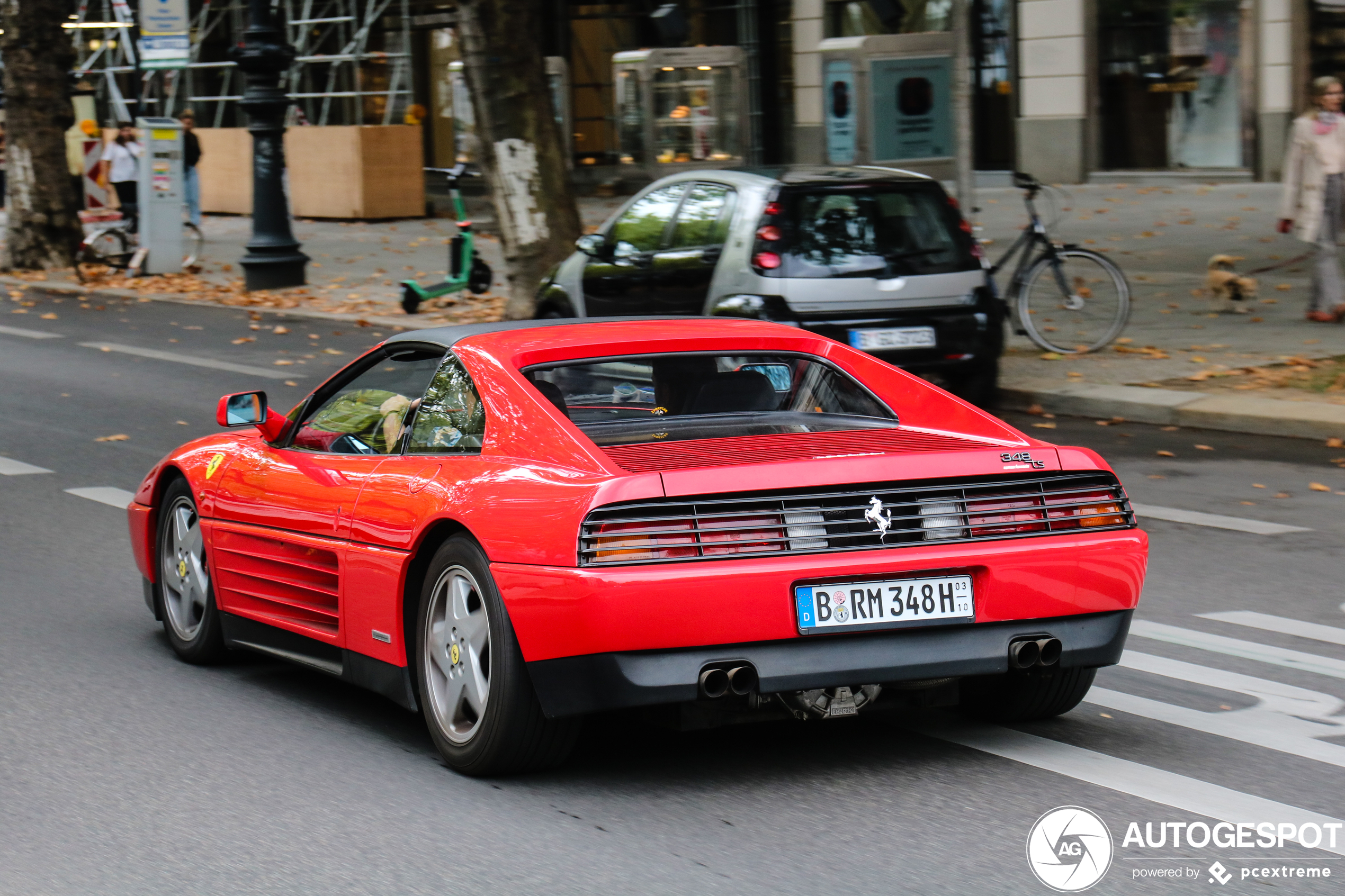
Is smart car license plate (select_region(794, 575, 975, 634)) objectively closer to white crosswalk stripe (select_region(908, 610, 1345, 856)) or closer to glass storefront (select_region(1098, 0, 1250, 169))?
white crosswalk stripe (select_region(908, 610, 1345, 856))

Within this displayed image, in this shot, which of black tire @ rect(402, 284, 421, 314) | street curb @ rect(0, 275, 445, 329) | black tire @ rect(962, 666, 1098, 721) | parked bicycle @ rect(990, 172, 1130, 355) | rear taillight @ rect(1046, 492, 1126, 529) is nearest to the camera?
rear taillight @ rect(1046, 492, 1126, 529)

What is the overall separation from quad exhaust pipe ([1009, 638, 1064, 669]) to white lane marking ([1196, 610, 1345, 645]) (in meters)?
1.92

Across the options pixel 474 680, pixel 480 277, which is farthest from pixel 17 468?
pixel 480 277

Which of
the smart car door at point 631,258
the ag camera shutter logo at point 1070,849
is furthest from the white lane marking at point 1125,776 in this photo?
the smart car door at point 631,258

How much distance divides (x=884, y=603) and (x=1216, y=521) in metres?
4.44

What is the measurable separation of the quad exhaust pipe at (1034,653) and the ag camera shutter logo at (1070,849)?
0.41 m

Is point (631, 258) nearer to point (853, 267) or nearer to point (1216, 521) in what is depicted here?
point (853, 267)

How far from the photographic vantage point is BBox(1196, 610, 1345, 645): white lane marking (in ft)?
20.4

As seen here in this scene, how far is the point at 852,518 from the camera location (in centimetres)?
448

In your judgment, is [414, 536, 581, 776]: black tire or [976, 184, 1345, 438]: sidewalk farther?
[976, 184, 1345, 438]: sidewalk

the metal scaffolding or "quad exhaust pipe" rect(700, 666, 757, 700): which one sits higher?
the metal scaffolding

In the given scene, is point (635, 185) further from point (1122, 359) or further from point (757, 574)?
point (757, 574)

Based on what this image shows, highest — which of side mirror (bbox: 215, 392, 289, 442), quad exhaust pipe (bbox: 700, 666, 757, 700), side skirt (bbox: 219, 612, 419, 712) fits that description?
side mirror (bbox: 215, 392, 289, 442)

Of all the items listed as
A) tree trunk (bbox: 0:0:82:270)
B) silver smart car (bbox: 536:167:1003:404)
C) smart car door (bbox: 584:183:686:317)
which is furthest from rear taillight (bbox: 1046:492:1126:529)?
tree trunk (bbox: 0:0:82:270)
